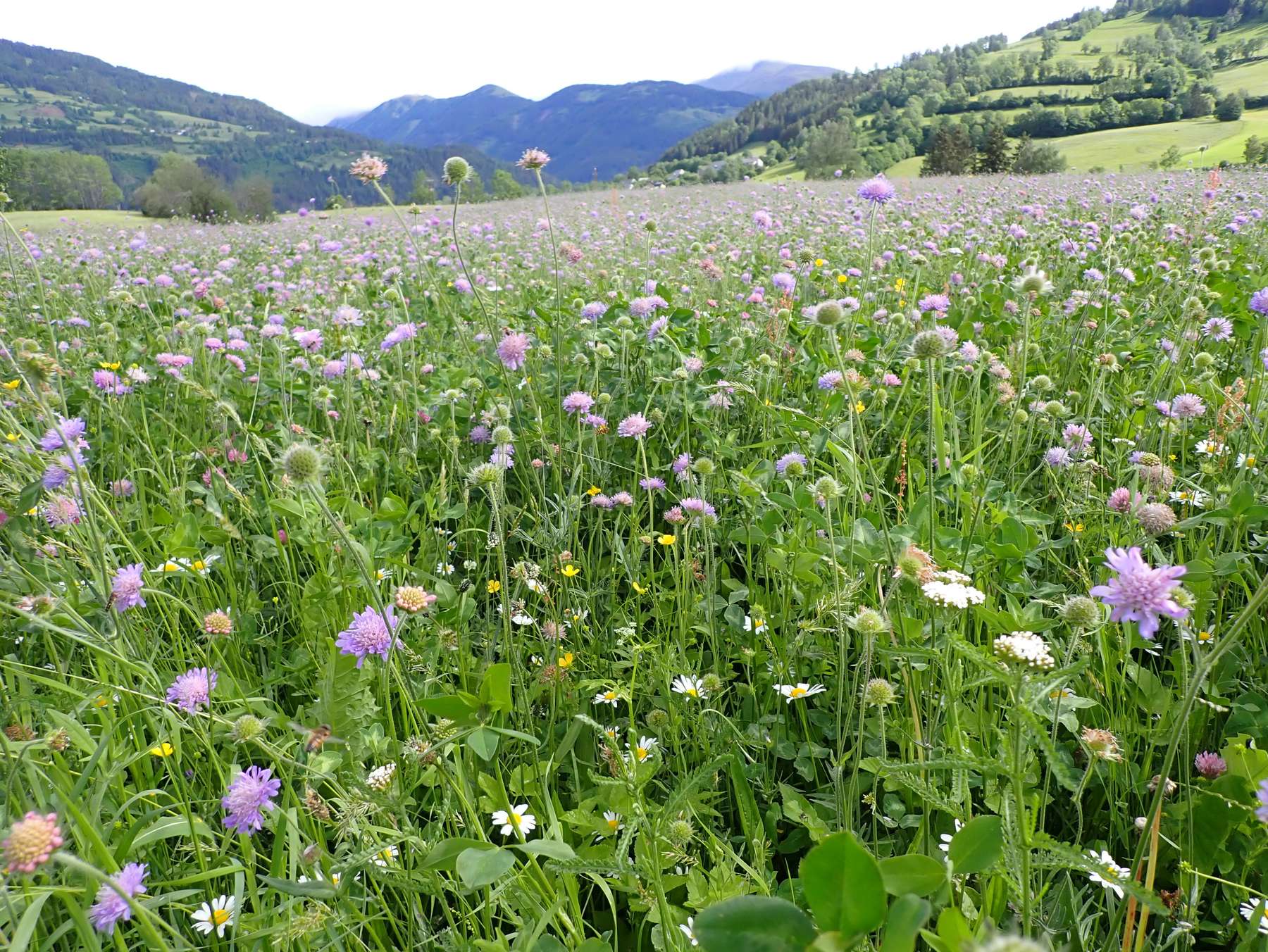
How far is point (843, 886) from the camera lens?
533 millimetres

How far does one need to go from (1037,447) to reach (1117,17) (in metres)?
137

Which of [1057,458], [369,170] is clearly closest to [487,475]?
[369,170]

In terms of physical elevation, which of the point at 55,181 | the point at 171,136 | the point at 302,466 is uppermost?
the point at 171,136

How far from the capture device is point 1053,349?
11.2ft

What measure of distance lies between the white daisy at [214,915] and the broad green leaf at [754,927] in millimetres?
950

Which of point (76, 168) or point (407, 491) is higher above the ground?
point (76, 168)

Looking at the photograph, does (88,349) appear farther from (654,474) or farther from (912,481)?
(912,481)

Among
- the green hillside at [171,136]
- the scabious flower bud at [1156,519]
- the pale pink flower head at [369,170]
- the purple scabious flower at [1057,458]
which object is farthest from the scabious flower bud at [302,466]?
the green hillside at [171,136]

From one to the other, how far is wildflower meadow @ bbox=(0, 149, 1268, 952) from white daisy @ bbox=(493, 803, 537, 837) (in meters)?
0.04

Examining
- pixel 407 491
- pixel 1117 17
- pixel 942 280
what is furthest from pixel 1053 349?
pixel 1117 17

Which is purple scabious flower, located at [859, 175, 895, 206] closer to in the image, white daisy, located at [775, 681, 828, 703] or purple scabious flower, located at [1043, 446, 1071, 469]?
purple scabious flower, located at [1043, 446, 1071, 469]

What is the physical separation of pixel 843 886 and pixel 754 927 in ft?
0.24

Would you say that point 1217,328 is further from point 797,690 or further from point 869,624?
point 869,624

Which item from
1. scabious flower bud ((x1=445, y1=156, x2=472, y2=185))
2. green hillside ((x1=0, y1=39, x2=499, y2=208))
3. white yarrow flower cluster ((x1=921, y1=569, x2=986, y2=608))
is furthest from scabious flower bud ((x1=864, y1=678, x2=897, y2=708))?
green hillside ((x1=0, y1=39, x2=499, y2=208))
